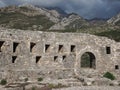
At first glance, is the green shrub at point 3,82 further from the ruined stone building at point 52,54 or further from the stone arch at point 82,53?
the stone arch at point 82,53

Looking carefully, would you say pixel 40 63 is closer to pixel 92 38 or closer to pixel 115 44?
pixel 92 38

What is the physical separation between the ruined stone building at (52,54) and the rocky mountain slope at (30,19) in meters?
93.8

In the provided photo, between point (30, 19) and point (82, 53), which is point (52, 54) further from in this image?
point (30, 19)

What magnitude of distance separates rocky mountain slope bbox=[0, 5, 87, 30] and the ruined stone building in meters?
93.8

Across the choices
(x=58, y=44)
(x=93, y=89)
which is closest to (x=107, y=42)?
(x=58, y=44)

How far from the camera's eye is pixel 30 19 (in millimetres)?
168000

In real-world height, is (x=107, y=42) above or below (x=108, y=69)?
above

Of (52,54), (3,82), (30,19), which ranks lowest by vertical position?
(3,82)

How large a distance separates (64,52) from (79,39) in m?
2.63

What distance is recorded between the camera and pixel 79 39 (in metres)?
39.0

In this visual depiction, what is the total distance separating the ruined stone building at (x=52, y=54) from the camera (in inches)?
1308

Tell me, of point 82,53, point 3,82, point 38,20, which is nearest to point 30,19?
point 38,20

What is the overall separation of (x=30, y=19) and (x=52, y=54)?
132 m

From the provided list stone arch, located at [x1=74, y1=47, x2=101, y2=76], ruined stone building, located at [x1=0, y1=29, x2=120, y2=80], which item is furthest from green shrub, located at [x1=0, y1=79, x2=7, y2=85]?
stone arch, located at [x1=74, y1=47, x2=101, y2=76]
